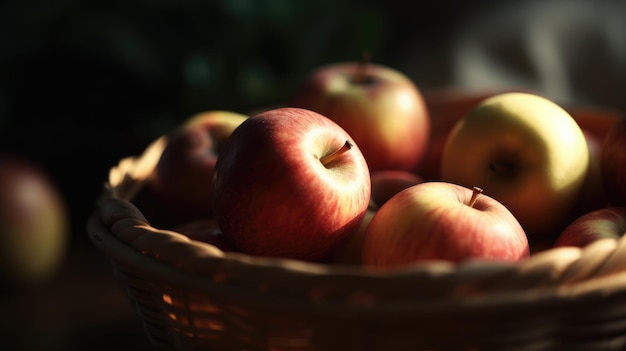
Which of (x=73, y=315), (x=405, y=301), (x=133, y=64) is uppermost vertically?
(x=405, y=301)

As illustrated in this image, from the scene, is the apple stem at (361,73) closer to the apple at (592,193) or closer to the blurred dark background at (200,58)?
the apple at (592,193)

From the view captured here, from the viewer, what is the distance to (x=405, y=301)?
0.49 meters

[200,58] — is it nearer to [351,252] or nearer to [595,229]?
[351,252]

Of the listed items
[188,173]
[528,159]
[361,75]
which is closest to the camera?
[528,159]

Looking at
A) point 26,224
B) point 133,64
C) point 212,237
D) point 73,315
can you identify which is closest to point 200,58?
point 133,64

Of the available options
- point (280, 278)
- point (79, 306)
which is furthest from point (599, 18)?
point (280, 278)

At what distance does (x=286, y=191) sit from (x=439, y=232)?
13 cm

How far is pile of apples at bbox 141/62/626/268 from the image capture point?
0.61 m

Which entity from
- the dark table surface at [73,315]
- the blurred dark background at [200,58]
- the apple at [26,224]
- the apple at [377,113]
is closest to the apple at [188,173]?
the apple at [377,113]

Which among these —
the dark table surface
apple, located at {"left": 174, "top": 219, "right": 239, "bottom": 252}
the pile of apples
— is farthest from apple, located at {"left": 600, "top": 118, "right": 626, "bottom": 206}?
the dark table surface

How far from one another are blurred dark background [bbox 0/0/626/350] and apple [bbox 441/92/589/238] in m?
0.77

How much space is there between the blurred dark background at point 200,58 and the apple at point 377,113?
22.1 inches

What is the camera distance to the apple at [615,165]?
74 cm

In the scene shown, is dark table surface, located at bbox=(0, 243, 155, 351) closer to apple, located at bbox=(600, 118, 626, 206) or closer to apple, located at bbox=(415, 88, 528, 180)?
apple, located at bbox=(415, 88, 528, 180)
